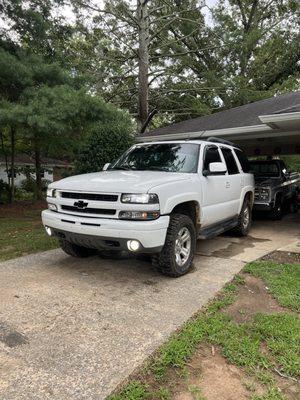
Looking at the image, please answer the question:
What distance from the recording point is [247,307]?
13.9ft

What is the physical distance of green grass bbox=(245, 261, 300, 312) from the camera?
4.39 meters

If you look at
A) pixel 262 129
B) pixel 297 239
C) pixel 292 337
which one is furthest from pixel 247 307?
pixel 262 129

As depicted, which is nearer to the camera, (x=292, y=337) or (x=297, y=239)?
(x=292, y=337)

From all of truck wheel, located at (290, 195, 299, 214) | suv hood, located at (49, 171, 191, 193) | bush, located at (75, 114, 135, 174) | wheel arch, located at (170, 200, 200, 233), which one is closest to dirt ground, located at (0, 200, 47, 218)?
bush, located at (75, 114, 135, 174)

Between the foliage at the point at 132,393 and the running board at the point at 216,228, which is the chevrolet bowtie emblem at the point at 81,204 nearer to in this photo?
the running board at the point at 216,228

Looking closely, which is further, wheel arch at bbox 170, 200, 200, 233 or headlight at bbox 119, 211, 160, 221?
wheel arch at bbox 170, 200, 200, 233

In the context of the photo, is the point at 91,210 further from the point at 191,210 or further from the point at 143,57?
the point at 143,57

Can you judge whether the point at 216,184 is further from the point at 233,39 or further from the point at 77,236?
the point at 233,39

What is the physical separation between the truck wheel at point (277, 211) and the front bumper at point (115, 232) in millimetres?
7198

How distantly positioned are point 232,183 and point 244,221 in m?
1.42

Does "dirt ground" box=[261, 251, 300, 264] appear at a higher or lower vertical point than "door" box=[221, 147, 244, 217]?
lower

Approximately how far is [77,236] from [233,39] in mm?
15494

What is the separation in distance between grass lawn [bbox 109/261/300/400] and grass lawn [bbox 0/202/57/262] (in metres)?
4.02

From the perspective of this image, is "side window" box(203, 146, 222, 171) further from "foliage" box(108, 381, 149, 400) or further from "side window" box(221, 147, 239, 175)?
"foliage" box(108, 381, 149, 400)
